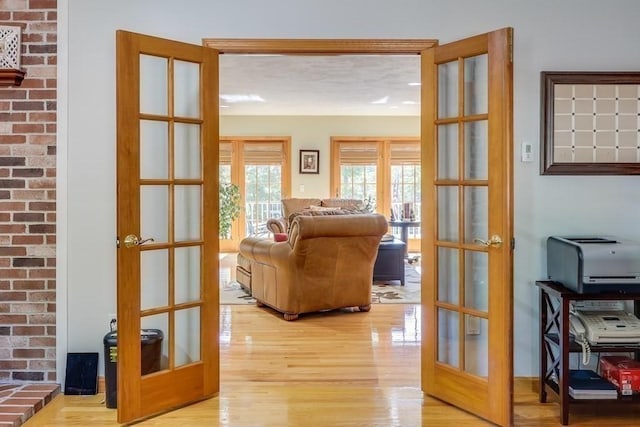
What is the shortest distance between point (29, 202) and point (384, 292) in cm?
401

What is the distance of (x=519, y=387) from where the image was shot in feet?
10.1

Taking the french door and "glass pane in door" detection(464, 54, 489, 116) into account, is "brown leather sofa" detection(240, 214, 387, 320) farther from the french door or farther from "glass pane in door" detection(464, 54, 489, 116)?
"glass pane in door" detection(464, 54, 489, 116)

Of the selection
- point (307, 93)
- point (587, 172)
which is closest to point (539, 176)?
point (587, 172)

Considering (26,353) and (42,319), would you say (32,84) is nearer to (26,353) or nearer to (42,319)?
(42,319)

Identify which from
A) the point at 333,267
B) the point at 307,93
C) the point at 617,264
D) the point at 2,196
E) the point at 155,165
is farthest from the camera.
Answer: the point at 307,93

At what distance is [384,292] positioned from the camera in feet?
19.8

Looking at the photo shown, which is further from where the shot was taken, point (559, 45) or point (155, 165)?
point (559, 45)

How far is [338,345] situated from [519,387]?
1.42 m

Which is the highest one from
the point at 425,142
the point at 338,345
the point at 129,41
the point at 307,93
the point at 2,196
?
the point at 307,93

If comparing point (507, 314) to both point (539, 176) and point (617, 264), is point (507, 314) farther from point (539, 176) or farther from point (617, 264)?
point (539, 176)

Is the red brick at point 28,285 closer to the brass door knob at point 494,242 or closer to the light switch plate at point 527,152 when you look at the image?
the brass door knob at point 494,242

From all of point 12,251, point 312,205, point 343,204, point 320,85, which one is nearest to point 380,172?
point 343,204

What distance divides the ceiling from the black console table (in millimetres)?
2631

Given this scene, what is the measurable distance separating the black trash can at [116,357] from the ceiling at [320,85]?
109 inches
